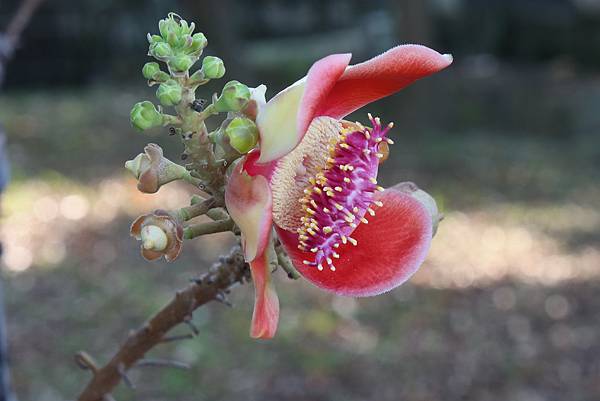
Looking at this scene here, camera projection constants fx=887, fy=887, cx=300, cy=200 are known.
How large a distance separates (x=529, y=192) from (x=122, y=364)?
5.63 m

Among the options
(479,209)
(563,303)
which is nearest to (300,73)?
(479,209)

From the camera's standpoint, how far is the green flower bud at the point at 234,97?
72 centimetres

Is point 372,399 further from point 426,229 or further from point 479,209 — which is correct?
point 426,229

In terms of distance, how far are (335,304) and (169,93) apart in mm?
3840

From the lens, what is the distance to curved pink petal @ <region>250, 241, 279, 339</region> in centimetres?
73

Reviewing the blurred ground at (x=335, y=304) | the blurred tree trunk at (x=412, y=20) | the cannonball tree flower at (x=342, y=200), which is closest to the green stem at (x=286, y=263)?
the cannonball tree flower at (x=342, y=200)

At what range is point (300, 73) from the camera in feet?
30.6

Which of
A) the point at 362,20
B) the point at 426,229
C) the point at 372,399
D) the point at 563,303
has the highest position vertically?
the point at 426,229

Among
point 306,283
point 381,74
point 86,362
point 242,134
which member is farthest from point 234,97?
point 306,283

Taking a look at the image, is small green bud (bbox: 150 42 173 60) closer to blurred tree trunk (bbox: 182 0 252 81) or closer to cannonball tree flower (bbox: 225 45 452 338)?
cannonball tree flower (bbox: 225 45 452 338)

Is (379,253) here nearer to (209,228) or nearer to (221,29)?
(209,228)

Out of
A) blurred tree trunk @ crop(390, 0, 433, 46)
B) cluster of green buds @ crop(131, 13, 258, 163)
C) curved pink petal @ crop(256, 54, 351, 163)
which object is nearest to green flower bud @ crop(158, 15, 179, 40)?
cluster of green buds @ crop(131, 13, 258, 163)

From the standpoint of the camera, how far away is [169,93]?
0.71 m

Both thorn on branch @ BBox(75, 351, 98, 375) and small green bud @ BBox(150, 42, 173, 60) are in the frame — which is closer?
small green bud @ BBox(150, 42, 173, 60)
